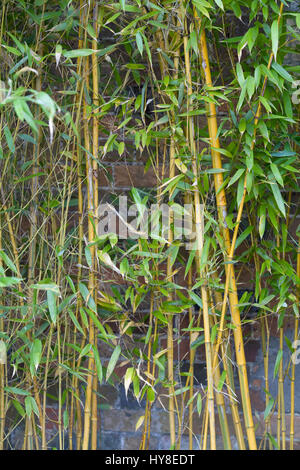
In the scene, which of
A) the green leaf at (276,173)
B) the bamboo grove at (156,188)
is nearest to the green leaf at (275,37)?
the bamboo grove at (156,188)

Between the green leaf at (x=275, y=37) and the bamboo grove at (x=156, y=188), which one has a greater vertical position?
the green leaf at (x=275, y=37)

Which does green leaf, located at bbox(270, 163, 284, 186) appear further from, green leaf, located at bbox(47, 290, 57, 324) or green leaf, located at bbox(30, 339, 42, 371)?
green leaf, located at bbox(30, 339, 42, 371)

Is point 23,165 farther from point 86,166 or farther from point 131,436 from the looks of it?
point 131,436

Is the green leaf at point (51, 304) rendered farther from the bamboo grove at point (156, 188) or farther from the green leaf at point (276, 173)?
the green leaf at point (276, 173)

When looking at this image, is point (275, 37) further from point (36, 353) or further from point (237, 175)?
point (36, 353)

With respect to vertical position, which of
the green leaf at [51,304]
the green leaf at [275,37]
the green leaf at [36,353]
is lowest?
the green leaf at [36,353]

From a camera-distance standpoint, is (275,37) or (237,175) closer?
(275,37)

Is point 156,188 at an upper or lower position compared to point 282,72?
lower

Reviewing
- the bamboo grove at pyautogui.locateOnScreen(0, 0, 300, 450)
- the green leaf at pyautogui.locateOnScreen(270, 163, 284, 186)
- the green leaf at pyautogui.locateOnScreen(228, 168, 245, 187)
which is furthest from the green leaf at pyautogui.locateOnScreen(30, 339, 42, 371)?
the green leaf at pyautogui.locateOnScreen(270, 163, 284, 186)

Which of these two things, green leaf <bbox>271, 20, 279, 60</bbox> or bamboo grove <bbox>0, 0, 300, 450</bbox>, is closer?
green leaf <bbox>271, 20, 279, 60</bbox>

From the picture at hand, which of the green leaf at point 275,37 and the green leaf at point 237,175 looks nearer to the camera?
the green leaf at point 275,37

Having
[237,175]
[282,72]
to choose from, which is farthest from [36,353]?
[282,72]

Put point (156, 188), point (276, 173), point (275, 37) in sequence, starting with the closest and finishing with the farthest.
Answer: point (275, 37), point (276, 173), point (156, 188)

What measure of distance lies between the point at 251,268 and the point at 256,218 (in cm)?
24
